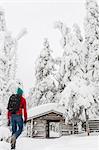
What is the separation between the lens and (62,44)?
118ft

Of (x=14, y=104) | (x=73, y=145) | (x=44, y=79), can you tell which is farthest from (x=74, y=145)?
(x=44, y=79)

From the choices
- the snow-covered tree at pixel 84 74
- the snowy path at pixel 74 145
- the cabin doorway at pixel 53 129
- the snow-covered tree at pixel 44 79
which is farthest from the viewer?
the snow-covered tree at pixel 44 79

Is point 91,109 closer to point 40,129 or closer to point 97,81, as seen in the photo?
point 97,81

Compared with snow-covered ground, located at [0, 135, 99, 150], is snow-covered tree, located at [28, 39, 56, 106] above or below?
above

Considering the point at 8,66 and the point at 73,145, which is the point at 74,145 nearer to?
the point at 73,145

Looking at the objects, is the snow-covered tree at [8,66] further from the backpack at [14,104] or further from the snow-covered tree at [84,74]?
the backpack at [14,104]

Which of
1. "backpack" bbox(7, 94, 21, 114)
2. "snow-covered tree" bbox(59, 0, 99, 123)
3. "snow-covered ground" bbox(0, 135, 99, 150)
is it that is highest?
"snow-covered tree" bbox(59, 0, 99, 123)

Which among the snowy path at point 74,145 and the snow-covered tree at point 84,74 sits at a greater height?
the snow-covered tree at point 84,74

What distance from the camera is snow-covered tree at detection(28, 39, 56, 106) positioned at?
150 ft

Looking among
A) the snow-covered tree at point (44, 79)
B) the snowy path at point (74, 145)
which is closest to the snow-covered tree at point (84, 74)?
the snow-covered tree at point (44, 79)

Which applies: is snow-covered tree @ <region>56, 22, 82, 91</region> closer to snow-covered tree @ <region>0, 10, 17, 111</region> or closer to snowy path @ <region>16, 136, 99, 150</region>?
snow-covered tree @ <region>0, 10, 17, 111</region>

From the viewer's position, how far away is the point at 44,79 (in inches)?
1821

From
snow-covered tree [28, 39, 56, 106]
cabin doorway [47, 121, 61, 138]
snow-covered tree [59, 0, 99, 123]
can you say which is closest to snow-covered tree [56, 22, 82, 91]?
snow-covered tree [59, 0, 99, 123]

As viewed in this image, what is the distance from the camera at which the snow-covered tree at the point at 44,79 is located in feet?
150
